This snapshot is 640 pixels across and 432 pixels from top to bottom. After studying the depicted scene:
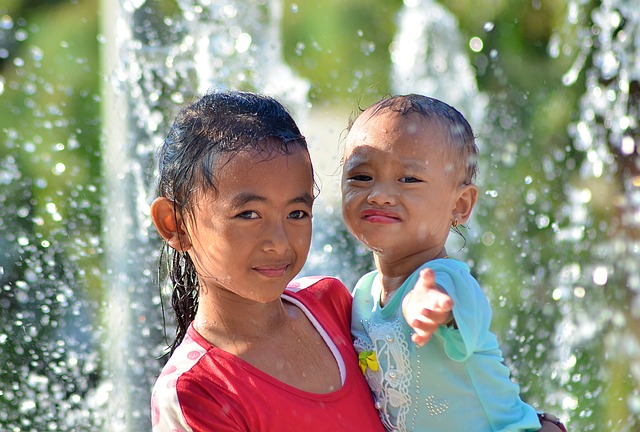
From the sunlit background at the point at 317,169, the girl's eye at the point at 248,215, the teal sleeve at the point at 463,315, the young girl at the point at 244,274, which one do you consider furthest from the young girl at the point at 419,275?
the sunlit background at the point at 317,169

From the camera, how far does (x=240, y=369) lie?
1587mm

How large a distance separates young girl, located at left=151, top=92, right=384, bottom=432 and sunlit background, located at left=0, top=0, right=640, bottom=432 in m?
1.81

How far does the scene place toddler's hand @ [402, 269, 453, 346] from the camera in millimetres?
1509

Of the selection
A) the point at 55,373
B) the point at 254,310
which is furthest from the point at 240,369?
the point at 55,373

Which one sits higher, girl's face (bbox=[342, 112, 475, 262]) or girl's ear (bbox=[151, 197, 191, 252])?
girl's face (bbox=[342, 112, 475, 262])

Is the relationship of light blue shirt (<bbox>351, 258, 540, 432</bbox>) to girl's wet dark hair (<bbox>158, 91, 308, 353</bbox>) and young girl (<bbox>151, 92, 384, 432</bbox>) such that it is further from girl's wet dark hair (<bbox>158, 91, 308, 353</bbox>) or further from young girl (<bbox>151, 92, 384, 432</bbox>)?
girl's wet dark hair (<bbox>158, 91, 308, 353</bbox>)

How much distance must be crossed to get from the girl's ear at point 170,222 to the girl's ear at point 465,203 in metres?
0.67

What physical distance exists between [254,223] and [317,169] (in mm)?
2801

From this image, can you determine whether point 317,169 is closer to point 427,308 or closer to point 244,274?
point 244,274

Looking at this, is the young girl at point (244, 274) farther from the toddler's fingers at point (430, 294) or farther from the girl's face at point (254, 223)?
the toddler's fingers at point (430, 294)

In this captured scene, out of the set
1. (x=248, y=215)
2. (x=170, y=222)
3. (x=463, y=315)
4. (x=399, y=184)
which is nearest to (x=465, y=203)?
(x=399, y=184)

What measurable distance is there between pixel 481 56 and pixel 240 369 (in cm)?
506

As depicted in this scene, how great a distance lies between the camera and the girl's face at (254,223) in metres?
1.60

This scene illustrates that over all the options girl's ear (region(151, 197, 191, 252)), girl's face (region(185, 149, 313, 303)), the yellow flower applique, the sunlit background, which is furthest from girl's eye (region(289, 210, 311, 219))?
the sunlit background
